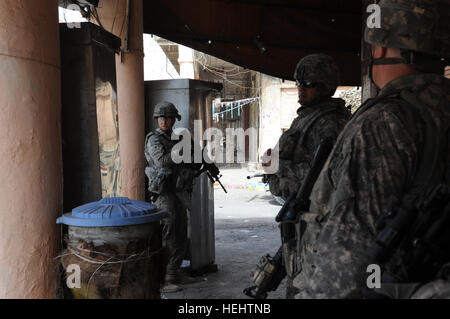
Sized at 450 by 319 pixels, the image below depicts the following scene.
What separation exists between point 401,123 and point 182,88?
4.40 meters

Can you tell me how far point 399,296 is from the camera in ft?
4.30

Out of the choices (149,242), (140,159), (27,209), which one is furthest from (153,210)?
(140,159)

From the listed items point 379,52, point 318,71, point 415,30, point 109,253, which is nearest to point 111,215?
point 109,253

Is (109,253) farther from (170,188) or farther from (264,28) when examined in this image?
(264,28)

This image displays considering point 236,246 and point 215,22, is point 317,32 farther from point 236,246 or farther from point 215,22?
point 236,246

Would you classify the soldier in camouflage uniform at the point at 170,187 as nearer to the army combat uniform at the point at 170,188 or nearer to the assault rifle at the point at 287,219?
the army combat uniform at the point at 170,188

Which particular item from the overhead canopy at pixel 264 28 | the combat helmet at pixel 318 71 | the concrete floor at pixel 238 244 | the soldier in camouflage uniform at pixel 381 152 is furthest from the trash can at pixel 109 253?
the overhead canopy at pixel 264 28

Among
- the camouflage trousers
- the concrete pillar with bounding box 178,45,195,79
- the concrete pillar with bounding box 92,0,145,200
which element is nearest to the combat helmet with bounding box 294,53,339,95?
the camouflage trousers

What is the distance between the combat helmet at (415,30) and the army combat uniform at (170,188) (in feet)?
11.6

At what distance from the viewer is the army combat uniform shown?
4.88 metres

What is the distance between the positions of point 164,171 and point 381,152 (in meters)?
3.65

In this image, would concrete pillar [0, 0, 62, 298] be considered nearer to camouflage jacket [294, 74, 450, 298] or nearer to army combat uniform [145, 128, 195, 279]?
camouflage jacket [294, 74, 450, 298]

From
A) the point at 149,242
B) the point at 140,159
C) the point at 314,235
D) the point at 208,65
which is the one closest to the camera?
the point at 314,235

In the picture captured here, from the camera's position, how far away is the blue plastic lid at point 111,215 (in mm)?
2248
